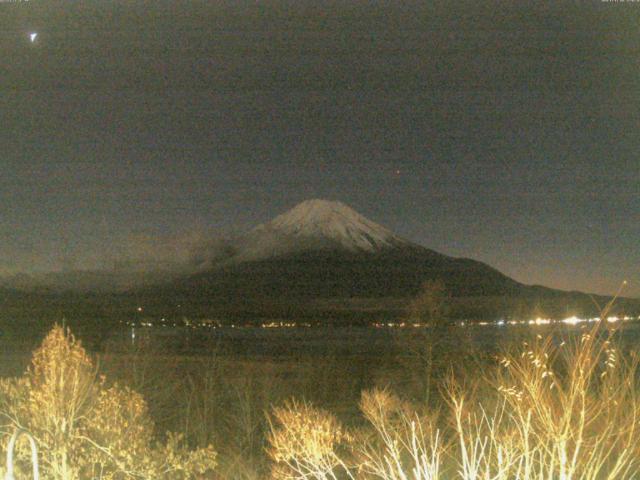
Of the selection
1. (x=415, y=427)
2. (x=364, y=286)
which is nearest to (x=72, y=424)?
(x=415, y=427)

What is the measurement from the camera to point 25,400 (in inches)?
524

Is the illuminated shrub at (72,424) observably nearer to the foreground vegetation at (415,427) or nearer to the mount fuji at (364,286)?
the foreground vegetation at (415,427)

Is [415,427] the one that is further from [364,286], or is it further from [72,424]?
[364,286]

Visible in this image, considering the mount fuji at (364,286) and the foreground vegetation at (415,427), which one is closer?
the foreground vegetation at (415,427)

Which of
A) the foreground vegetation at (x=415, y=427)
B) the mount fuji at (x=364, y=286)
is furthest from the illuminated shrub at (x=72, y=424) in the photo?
the mount fuji at (x=364, y=286)

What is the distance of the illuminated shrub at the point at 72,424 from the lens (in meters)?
12.1

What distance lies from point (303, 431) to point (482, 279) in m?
155

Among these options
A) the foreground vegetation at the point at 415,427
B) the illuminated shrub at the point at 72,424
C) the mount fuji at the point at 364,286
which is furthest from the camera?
the mount fuji at the point at 364,286

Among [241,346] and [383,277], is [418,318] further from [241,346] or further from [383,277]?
[383,277]

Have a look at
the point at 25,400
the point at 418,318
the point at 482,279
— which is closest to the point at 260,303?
the point at 482,279

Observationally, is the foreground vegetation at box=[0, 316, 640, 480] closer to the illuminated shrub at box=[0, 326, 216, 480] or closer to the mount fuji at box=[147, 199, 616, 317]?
the illuminated shrub at box=[0, 326, 216, 480]

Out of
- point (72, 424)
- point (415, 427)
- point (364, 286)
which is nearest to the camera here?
point (415, 427)

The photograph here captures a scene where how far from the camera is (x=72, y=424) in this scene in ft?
42.4

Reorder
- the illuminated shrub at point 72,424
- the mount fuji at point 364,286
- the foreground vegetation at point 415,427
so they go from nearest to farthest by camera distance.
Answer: the foreground vegetation at point 415,427
the illuminated shrub at point 72,424
the mount fuji at point 364,286
